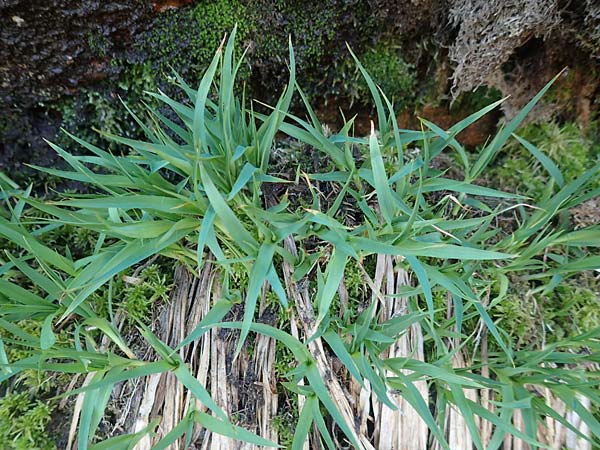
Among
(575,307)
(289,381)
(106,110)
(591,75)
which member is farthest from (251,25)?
(575,307)

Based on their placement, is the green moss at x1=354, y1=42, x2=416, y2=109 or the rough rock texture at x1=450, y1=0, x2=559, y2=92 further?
the green moss at x1=354, y1=42, x2=416, y2=109

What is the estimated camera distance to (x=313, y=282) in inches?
41.3

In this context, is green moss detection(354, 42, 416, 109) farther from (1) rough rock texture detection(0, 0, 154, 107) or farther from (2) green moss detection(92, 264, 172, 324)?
(2) green moss detection(92, 264, 172, 324)

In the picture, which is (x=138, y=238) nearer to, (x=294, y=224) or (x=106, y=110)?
(x=294, y=224)

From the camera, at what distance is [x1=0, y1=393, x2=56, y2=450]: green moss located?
1.01 m

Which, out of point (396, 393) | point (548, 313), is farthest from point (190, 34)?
point (548, 313)

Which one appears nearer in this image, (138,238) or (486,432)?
(138,238)

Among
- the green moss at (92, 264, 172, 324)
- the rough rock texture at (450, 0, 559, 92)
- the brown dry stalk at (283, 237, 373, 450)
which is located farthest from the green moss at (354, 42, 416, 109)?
the green moss at (92, 264, 172, 324)

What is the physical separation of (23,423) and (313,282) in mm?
693

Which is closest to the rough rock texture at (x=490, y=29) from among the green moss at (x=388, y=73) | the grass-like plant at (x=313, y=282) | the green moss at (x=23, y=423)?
the green moss at (x=388, y=73)

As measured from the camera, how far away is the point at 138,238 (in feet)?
2.97

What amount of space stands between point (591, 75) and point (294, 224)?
1.01 meters

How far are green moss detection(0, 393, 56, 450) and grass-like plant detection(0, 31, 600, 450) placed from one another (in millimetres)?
104

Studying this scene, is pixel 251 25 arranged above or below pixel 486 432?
above
